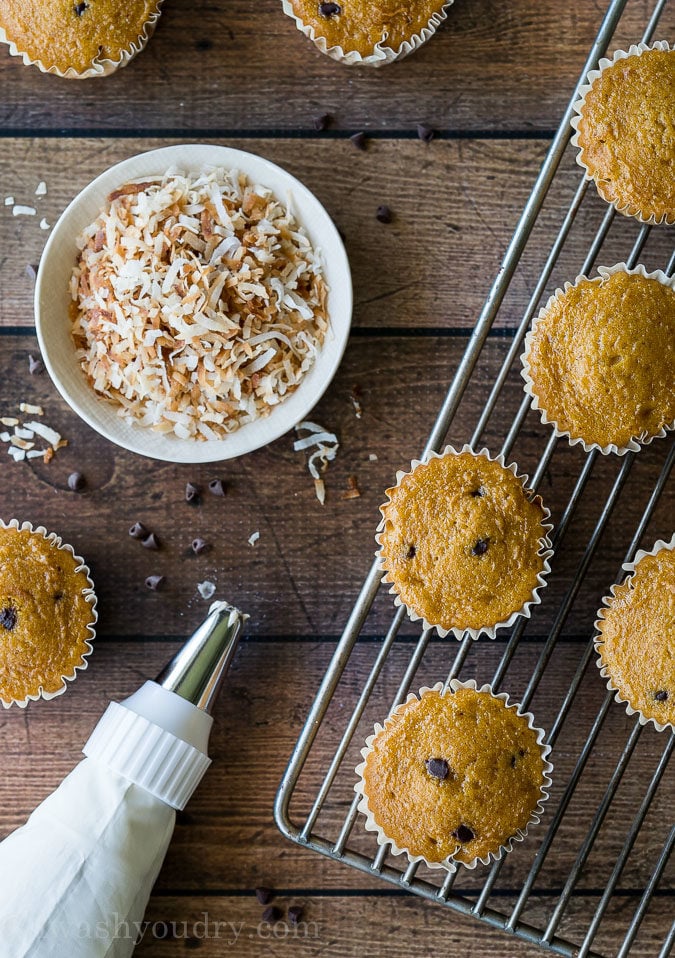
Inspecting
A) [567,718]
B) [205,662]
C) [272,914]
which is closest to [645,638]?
[567,718]

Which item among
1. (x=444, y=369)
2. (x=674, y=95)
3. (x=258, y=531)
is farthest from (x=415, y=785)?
(x=674, y=95)

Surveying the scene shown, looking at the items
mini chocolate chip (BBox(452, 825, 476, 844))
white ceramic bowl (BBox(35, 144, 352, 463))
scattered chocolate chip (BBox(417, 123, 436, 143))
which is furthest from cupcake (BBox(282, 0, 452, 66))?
mini chocolate chip (BBox(452, 825, 476, 844))

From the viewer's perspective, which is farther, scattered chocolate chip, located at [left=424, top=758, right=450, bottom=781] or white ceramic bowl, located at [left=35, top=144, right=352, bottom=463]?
white ceramic bowl, located at [left=35, top=144, right=352, bottom=463]

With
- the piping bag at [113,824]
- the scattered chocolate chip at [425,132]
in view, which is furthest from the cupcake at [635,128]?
the piping bag at [113,824]

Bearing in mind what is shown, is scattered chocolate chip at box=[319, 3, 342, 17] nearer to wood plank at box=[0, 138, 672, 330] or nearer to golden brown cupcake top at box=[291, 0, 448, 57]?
golden brown cupcake top at box=[291, 0, 448, 57]

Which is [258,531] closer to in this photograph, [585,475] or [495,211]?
[585,475]

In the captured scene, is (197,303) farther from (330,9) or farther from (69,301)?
(330,9)
